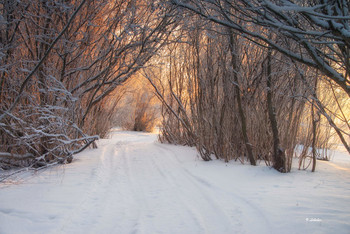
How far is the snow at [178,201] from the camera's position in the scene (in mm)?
2584

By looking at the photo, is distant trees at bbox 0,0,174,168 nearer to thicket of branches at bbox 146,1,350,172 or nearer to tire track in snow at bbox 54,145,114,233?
tire track in snow at bbox 54,145,114,233

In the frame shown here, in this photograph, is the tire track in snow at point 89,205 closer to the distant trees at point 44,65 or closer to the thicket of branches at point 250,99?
the distant trees at point 44,65

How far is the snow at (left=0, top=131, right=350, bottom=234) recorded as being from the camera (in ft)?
8.48

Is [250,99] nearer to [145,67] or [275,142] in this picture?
[275,142]

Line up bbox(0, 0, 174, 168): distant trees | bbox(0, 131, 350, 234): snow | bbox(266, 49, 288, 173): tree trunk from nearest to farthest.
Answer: bbox(0, 131, 350, 234): snow
bbox(0, 0, 174, 168): distant trees
bbox(266, 49, 288, 173): tree trunk

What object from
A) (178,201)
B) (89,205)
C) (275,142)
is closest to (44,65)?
(89,205)

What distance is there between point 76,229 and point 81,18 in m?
3.88

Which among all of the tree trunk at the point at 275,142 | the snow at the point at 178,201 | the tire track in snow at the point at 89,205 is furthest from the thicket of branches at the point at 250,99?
the tire track in snow at the point at 89,205

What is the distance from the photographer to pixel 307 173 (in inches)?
187

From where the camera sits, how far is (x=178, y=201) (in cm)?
345

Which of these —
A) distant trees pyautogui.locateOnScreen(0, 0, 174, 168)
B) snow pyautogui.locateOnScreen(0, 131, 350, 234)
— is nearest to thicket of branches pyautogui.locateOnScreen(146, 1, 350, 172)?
snow pyautogui.locateOnScreen(0, 131, 350, 234)

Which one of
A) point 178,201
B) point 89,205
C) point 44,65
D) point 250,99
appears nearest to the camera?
point 89,205

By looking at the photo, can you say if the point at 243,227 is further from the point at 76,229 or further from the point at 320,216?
the point at 76,229

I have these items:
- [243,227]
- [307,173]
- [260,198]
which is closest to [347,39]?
[243,227]
